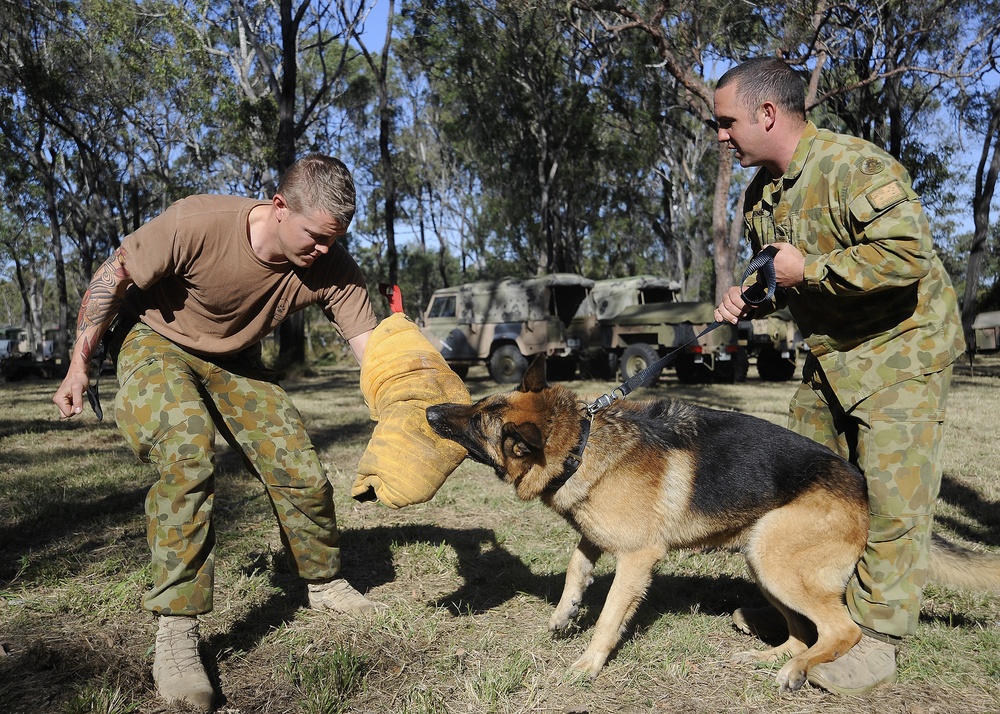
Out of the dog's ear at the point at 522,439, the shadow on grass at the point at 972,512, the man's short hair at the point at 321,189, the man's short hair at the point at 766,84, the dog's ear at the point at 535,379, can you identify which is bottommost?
the shadow on grass at the point at 972,512

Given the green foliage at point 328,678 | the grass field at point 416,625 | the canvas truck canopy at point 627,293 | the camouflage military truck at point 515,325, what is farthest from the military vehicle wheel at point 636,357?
the green foliage at point 328,678

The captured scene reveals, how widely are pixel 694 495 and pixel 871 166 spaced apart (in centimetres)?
146

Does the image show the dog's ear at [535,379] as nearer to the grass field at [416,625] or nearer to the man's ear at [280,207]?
the grass field at [416,625]

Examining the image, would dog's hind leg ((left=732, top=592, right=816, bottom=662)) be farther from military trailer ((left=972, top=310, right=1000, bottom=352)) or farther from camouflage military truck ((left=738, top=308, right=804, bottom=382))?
military trailer ((left=972, top=310, right=1000, bottom=352))

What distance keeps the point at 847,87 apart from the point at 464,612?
59.6 feet

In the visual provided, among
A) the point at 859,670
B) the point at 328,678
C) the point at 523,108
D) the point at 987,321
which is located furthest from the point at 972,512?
the point at 523,108

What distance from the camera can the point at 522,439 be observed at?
2713 millimetres

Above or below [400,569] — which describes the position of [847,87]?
above

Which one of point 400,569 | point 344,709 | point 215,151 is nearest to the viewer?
point 344,709

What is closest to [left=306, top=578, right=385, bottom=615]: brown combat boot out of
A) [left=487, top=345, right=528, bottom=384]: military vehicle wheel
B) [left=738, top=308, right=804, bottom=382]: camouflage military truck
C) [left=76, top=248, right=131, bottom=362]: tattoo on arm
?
[left=76, top=248, right=131, bottom=362]: tattoo on arm

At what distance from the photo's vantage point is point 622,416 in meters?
3.05

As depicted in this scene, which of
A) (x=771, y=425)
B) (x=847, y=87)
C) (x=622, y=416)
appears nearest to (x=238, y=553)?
(x=622, y=416)

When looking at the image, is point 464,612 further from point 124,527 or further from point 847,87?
point 847,87

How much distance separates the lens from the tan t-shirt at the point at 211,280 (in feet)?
9.32
